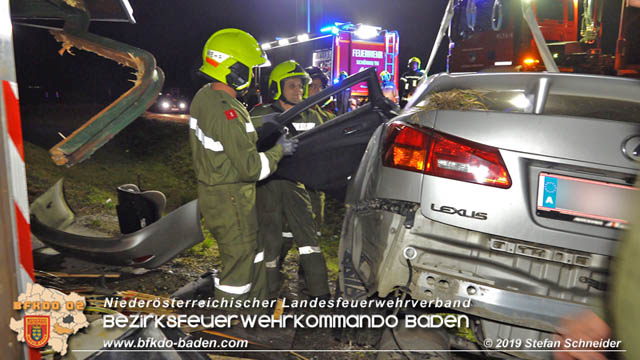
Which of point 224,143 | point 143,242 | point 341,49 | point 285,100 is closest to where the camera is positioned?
point 224,143

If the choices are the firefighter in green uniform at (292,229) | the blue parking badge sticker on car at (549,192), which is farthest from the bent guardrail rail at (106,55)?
the blue parking badge sticker on car at (549,192)

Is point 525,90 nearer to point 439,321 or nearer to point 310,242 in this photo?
point 439,321

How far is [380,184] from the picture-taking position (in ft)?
7.29

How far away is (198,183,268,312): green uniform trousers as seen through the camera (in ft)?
9.30

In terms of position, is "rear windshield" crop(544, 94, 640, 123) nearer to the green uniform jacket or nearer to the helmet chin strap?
the green uniform jacket

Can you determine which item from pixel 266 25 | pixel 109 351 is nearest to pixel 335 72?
pixel 109 351

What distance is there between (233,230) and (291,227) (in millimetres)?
Result: 946

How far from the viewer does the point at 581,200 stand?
6.03 ft

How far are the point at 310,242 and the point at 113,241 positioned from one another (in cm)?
173

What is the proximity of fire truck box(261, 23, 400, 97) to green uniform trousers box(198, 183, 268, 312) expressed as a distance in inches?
420

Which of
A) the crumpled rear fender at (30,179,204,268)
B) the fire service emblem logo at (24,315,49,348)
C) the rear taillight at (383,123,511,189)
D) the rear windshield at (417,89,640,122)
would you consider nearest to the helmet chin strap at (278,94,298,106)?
the crumpled rear fender at (30,179,204,268)

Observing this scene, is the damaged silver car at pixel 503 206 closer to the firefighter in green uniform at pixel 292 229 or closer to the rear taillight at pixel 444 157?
the rear taillight at pixel 444 157

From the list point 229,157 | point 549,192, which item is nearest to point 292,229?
point 229,157

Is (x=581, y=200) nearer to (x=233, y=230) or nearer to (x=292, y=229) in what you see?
(x=233, y=230)
